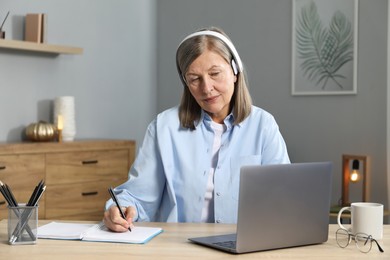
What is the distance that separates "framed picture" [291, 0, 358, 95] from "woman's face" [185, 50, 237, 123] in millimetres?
2464

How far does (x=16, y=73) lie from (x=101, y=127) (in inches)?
35.2

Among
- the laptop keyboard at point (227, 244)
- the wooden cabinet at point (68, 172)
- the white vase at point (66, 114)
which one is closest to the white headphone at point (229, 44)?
the laptop keyboard at point (227, 244)

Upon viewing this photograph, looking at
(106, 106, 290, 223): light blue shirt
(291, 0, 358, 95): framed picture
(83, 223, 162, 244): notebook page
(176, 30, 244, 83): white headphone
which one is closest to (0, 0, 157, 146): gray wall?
(291, 0, 358, 95): framed picture

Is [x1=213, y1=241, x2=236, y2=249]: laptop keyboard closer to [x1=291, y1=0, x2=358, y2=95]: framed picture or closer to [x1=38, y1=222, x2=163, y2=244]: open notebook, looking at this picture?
[x1=38, y1=222, x2=163, y2=244]: open notebook

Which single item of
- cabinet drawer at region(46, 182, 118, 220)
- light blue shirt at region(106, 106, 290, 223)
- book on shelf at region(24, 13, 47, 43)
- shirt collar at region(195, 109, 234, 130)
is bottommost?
cabinet drawer at region(46, 182, 118, 220)

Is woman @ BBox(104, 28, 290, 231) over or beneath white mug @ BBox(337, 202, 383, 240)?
over

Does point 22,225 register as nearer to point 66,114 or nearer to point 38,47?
point 38,47

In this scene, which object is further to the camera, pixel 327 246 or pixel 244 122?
pixel 244 122

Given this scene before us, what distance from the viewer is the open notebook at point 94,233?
1.92 metres

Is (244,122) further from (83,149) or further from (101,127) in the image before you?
(101,127)

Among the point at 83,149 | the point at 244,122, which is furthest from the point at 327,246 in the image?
the point at 83,149

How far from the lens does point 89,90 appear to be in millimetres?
5078

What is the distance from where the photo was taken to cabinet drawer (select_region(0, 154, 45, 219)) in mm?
3975

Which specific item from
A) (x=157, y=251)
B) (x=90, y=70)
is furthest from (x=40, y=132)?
(x=157, y=251)
